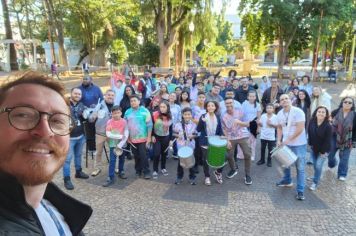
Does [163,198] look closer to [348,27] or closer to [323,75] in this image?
[323,75]

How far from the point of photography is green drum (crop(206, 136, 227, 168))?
561 cm

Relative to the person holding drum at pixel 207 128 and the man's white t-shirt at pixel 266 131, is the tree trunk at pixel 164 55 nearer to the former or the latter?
the man's white t-shirt at pixel 266 131

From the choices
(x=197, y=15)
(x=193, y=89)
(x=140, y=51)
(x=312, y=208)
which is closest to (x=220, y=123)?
(x=312, y=208)

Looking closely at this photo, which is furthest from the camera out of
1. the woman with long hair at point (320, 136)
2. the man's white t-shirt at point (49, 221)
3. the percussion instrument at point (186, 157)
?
the percussion instrument at point (186, 157)

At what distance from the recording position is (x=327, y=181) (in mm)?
6320

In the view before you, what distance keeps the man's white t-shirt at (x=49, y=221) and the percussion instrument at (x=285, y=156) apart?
4528 millimetres

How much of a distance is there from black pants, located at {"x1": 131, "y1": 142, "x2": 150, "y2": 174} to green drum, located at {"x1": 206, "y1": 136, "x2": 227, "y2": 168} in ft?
4.42

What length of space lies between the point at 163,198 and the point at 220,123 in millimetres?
1822

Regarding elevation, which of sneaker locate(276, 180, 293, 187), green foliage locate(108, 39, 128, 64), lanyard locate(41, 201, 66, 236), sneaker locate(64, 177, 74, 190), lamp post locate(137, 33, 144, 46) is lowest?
sneaker locate(276, 180, 293, 187)

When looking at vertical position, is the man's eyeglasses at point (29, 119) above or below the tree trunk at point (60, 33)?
below

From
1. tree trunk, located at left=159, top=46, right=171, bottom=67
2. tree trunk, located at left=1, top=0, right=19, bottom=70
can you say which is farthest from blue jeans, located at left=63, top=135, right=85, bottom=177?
tree trunk, located at left=1, top=0, right=19, bottom=70

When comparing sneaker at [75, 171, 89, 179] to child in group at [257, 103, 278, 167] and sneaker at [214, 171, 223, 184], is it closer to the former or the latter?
sneaker at [214, 171, 223, 184]

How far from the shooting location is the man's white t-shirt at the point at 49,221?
1257 mm

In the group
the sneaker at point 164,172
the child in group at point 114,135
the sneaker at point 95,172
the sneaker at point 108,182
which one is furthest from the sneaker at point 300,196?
the sneaker at point 95,172
